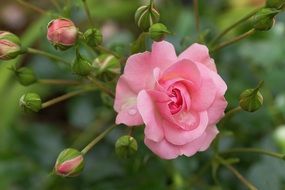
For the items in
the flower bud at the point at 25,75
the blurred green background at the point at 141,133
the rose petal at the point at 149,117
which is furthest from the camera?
the blurred green background at the point at 141,133

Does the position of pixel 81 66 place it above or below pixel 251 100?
above

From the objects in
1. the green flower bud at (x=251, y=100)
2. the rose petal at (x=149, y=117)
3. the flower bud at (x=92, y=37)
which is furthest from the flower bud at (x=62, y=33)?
the green flower bud at (x=251, y=100)

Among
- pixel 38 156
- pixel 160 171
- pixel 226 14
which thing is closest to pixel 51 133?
pixel 38 156

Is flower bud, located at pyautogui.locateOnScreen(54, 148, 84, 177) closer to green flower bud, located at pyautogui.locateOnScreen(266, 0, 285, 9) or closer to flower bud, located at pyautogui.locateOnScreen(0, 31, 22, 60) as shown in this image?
flower bud, located at pyautogui.locateOnScreen(0, 31, 22, 60)

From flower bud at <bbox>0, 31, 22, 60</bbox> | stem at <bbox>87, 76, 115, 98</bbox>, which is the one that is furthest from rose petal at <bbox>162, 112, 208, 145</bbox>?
flower bud at <bbox>0, 31, 22, 60</bbox>

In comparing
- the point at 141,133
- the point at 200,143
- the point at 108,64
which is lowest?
the point at 141,133

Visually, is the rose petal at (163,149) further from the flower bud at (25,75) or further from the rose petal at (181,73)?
the flower bud at (25,75)

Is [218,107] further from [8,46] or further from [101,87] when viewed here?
[8,46]

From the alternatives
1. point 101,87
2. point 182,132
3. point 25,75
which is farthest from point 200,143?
point 25,75
